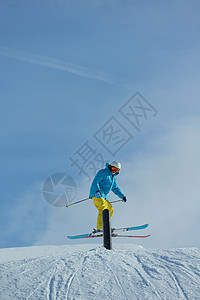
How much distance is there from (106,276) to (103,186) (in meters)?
4.59

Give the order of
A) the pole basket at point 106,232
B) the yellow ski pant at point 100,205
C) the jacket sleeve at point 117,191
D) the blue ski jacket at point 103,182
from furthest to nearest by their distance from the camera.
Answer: the jacket sleeve at point 117,191, the blue ski jacket at point 103,182, the yellow ski pant at point 100,205, the pole basket at point 106,232

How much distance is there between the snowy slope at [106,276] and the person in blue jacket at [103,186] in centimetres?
224

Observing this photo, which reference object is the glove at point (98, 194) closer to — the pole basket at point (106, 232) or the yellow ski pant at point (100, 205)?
the yellow ski pant at point (100, 205)

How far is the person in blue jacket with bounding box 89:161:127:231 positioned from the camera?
434 inches

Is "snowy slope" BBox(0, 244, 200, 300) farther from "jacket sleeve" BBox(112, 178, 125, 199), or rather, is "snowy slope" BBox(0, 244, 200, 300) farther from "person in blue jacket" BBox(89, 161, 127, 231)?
"jacket sleeve" BBox(112, 178, 125, 199)

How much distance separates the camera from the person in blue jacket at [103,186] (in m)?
11.0

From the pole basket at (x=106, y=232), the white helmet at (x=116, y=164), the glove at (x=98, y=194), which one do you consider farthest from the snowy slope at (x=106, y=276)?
the white helmet at (x=116, y=164)

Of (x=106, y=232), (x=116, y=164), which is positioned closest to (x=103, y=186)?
(x=116, y=164)

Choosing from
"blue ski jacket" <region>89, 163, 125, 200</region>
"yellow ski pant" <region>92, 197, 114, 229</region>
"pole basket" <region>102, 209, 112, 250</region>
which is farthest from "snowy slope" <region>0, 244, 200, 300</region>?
"blue ski jacket" <region>89, 163, 125, 200</region>

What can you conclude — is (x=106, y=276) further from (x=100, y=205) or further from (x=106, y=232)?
(x=100, y=205)

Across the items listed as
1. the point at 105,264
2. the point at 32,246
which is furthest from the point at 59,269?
the point at 32,246

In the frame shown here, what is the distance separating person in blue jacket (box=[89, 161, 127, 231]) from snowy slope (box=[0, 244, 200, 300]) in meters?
2.24

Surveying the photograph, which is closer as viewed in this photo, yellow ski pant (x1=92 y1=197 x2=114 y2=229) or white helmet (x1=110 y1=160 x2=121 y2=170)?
yellow ski pant (x1=92 y1=197 x2=114 y2=229)

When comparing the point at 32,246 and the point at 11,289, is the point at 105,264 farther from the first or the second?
the point at 32,246
